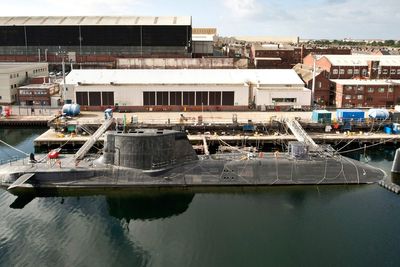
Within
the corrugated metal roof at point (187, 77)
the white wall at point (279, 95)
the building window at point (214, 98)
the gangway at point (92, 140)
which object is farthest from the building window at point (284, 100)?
the gangway at point (92, 140)

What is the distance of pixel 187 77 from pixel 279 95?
14.6 metres

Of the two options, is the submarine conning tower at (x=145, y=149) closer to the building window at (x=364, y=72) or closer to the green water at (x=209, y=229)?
the green water at (x=209, y=229)

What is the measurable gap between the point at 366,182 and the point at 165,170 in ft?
56.4

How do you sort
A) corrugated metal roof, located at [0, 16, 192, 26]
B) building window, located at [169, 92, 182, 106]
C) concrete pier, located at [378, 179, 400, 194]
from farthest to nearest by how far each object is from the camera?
corrugated metal roof, located at [0, 16, 192, 26], building window, located at [169, 92, 182, 106], concrete pier, located at [378, 179, 400, 194]

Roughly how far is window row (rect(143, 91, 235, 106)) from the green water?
28.3m

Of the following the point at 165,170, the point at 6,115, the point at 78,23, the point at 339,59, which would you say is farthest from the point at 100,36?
the point at 165,170

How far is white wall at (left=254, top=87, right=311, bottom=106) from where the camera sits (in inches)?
2443

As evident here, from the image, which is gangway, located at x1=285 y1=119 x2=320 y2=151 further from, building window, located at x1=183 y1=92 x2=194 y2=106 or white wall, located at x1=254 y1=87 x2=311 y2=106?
building window, located at x1=183 y1=92 x2=194 y2=106

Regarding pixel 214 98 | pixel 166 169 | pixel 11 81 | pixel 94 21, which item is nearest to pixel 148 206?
pixel 166 169

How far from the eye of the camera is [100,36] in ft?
312

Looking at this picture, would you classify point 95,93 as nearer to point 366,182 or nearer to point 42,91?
point 42,91

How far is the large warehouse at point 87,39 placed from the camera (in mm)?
94375

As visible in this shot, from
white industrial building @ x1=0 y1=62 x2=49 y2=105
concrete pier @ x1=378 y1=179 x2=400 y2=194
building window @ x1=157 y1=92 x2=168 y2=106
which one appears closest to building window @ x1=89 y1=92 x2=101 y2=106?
building window @ x1=157 y1=92 x2=168 y2=106

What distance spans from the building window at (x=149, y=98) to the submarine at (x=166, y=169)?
83.5 feet
